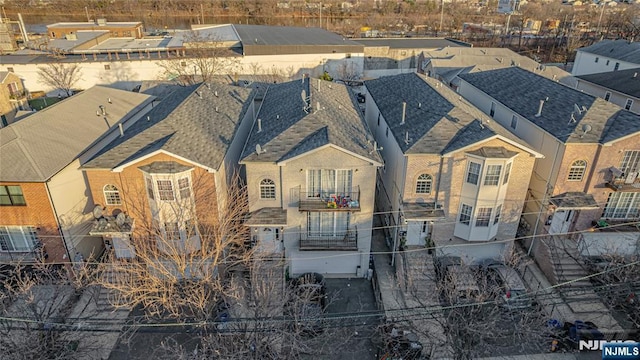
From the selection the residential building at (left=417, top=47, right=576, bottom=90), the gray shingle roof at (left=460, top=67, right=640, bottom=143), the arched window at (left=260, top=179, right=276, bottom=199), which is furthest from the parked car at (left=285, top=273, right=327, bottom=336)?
the residential building at (left=417, top=47, right=576, bottom=90)

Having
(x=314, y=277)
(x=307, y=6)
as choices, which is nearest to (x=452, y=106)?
(x=314, y=277)

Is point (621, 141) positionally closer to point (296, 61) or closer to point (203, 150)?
point (203, 150)

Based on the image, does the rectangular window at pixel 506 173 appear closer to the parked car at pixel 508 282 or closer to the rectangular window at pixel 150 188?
the parked car at pixel 508 282

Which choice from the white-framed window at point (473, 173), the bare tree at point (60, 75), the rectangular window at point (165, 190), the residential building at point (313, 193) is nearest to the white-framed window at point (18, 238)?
the rectangular window at point (165, 190)

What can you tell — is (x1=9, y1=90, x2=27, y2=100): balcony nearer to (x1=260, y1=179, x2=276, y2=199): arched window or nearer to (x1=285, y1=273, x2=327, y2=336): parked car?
(x1=260, y1=179, x2=276, y2=199): arched window

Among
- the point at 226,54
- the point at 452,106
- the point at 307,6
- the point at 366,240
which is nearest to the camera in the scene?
the point at 366,240

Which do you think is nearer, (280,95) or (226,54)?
(280,95)

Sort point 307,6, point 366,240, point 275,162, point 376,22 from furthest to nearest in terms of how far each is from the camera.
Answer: point 307,6
point 376,22
point 366,240
point 275,162
